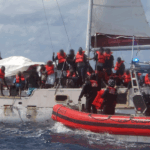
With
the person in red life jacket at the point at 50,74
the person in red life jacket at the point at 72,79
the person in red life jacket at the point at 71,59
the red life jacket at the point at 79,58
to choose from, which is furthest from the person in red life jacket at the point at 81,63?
the person in red life jacket at the point at 50,74

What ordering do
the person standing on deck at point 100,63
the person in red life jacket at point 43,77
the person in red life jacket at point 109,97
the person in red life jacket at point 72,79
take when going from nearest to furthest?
1. the person in red life jacket at point 109,97
2. the person standing on deck at point 100,63
3. the person in red life jacket at point 72,79
4. the person in red life jacket at point 43,77

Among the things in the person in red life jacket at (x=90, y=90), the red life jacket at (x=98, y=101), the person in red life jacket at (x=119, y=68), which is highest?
the person in red life jacket at (x=119, y=68)

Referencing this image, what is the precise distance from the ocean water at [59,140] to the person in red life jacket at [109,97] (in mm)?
919

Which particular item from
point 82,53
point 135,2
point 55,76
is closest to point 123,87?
point 82,53

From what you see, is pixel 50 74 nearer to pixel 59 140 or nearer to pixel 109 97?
pixel 59 140

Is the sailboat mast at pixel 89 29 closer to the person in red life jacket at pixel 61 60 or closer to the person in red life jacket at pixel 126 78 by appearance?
the person in red life jacket at pixel 61 60

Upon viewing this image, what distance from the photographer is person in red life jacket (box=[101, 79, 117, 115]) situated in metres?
9.78

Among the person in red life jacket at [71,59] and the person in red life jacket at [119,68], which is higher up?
the person in red life jacket at [71,59]

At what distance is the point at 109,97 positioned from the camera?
989cm

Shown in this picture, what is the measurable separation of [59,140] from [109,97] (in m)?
2.26

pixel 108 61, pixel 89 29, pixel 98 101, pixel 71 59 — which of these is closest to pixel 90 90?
pixel 98 101

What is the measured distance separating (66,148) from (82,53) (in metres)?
5.45

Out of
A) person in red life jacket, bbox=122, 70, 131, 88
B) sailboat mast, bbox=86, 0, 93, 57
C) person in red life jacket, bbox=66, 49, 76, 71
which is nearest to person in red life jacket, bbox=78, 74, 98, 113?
person in red life jacket, bbox=66, 49, 76, 71

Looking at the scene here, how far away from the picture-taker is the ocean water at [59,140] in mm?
9094
